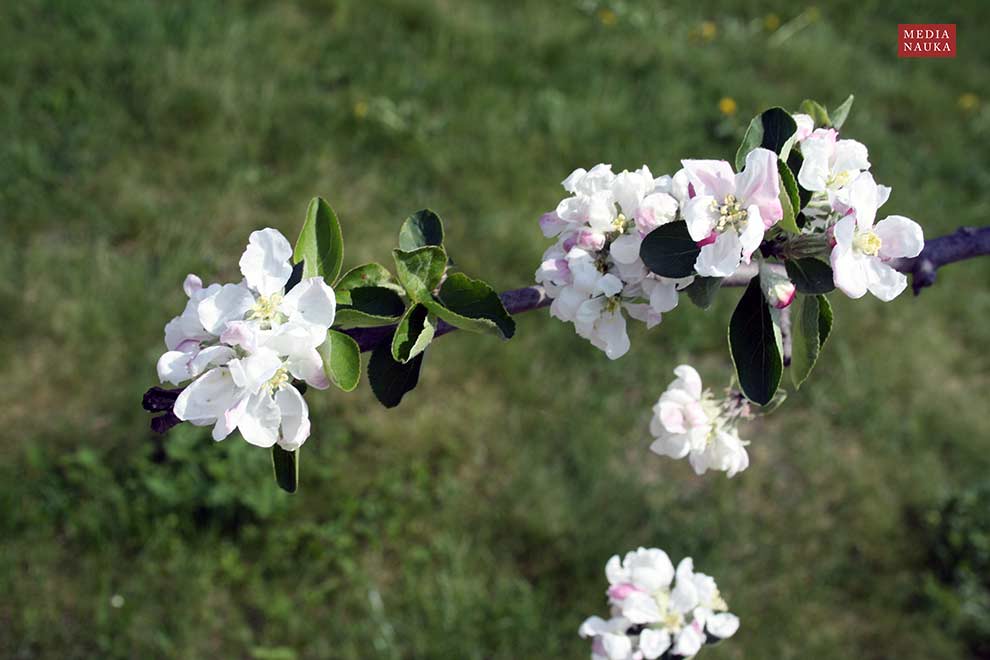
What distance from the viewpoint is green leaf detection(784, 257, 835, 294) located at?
2.88ft

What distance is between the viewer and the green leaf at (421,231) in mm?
1053

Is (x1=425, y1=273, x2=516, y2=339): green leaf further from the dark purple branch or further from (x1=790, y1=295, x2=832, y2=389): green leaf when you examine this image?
the dark purple branch

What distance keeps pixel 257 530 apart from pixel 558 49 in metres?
2.48

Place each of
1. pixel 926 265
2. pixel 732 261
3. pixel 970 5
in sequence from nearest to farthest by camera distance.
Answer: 1. pixel 732 261
2. pixel 926 265
3. pixel 970 5

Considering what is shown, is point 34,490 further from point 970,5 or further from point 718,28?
point 970,5

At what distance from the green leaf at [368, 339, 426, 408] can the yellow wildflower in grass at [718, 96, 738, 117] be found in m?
3.08

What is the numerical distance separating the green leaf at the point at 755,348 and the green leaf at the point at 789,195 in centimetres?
10

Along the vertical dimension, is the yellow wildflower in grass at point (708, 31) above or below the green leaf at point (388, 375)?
below

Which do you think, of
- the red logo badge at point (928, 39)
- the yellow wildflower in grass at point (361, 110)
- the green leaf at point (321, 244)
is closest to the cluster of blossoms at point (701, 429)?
the green leaf at point (321, 244)

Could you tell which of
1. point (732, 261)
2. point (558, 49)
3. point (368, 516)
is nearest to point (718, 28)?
point (558, 49)

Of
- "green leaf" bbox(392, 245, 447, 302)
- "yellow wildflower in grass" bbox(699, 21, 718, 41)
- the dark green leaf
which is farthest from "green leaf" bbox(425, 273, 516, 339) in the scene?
"yellow wildflower in grass" bbox(699, 21, 718, 41)

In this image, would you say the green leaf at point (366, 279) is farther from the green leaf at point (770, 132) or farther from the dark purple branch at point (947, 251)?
the dark purple branch at point (947, 251)

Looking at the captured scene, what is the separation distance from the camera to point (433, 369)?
2938mm

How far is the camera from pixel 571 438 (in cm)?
285
